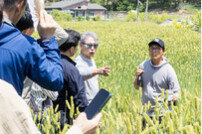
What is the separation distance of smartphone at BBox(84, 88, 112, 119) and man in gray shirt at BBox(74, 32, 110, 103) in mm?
1574

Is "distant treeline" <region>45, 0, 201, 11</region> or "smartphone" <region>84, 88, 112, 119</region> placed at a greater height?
"distant treeline" <region>45, 0, 201, 11</region>

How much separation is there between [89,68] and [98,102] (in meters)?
1.80

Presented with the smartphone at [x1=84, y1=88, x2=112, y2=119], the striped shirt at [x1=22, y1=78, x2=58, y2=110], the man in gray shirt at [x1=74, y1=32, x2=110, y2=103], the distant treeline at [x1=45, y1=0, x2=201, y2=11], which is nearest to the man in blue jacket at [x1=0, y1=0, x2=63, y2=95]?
the smartphone at [x1=84, y1=88, x2=112, y2=119]

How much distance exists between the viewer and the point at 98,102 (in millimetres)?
1082

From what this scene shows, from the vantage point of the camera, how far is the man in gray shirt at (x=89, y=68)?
2.73m

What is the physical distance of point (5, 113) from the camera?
70 centimetres

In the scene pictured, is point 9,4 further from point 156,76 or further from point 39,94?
point 156,76

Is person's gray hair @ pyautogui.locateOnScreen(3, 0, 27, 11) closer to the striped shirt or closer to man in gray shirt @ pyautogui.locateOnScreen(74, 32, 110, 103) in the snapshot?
the striped shirt

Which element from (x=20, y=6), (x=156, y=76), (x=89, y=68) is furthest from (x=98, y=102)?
(x=156, y=76)

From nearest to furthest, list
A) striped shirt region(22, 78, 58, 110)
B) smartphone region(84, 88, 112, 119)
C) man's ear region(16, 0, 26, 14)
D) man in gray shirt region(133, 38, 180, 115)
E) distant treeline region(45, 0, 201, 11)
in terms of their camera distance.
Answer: smartphone region(84, 88, 112, 119) → man's ear region(16, 0, 26, 14) → striped shirt region(22, 78, 58, 110) → man in gray shirt region(133, 38, 180, 115) → distant treeline region(45, 0, 201, 11)

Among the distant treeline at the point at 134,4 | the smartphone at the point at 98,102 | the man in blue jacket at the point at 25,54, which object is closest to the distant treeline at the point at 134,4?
the distant treeline at the point at 134,4

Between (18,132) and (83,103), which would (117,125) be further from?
(18,132)

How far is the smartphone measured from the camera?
3.51 feet

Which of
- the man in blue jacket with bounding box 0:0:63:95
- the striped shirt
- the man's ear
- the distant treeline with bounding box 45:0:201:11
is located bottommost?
the striped shirt
